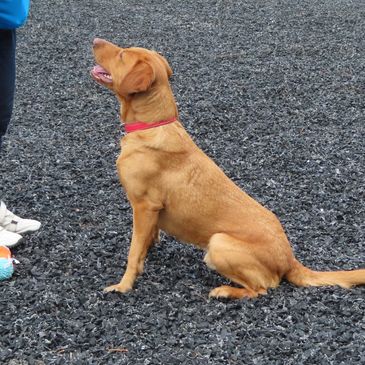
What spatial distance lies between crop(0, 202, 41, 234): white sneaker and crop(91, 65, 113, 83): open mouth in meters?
1.31

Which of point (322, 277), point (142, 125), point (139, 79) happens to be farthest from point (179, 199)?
point (322, 277)

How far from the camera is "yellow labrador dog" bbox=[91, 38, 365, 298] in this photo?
4.53 metres

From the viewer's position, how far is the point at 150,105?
4.65 meters

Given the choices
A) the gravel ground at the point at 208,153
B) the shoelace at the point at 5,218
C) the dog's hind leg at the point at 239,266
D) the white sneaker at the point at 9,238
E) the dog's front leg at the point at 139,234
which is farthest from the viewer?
the shoelace at the point at 5,218

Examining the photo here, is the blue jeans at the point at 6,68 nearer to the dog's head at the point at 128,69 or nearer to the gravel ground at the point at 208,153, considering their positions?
the dog's head at the point at 128,69

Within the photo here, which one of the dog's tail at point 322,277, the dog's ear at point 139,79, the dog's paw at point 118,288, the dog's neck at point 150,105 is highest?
the dog's ear at point 139,79

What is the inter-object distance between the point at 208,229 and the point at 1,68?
1.78 meters

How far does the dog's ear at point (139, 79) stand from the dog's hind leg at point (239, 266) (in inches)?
44.3

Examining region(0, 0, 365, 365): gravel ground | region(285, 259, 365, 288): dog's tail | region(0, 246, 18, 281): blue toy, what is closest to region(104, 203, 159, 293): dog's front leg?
region(0, 0, 365, 365): gravel ground

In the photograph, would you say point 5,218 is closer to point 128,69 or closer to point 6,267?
point 6,267

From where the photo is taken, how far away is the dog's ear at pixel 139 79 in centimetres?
454

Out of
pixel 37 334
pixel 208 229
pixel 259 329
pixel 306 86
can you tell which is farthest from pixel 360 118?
pixel 37 334

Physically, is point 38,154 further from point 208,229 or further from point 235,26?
point 235,26

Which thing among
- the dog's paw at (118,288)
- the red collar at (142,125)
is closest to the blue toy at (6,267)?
the dog's paw at (118,288)
